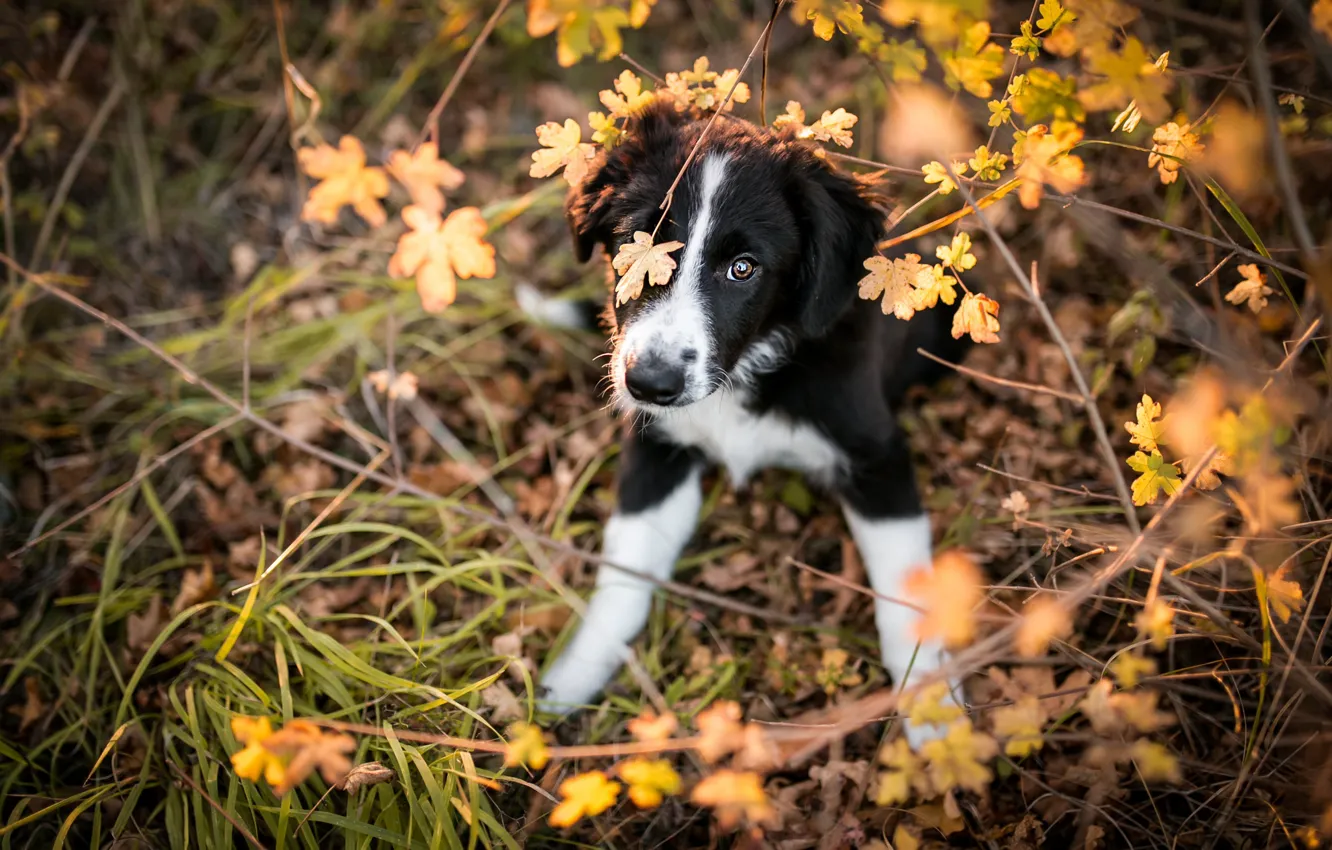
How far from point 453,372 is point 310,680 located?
5.15 ft

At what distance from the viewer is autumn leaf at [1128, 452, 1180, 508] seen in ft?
5.82

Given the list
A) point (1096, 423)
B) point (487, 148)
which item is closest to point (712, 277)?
point (1096, 423)

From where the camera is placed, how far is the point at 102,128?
418cm

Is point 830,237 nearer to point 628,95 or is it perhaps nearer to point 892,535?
point 628,95

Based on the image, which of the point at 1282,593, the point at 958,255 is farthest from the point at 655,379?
the point at 1282,593

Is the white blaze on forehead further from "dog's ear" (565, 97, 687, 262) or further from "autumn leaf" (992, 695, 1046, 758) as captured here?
"autumn leaf" (992, 695, 1046, 758)

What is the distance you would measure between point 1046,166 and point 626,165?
1.08m

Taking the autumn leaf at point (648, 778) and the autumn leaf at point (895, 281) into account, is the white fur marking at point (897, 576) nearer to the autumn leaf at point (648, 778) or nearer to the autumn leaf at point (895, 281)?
the autumn leaf at point (895, 281)

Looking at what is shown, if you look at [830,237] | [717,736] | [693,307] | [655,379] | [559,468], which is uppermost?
[830,237]

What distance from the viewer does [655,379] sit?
6.95 feet

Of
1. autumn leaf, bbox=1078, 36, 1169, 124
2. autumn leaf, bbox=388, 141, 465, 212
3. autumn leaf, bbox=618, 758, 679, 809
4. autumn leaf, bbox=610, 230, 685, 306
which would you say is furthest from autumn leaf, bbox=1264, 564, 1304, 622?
autumn leaf, bbox=388, 141, 465, 212

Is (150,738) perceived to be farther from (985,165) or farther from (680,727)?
(985,165)

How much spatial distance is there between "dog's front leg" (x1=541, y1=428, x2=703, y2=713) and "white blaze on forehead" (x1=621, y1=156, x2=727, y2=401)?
2.04ft

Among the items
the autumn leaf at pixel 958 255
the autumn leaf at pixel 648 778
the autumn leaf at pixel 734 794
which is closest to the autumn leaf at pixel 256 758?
the autumn leaf at pixel 648 778
